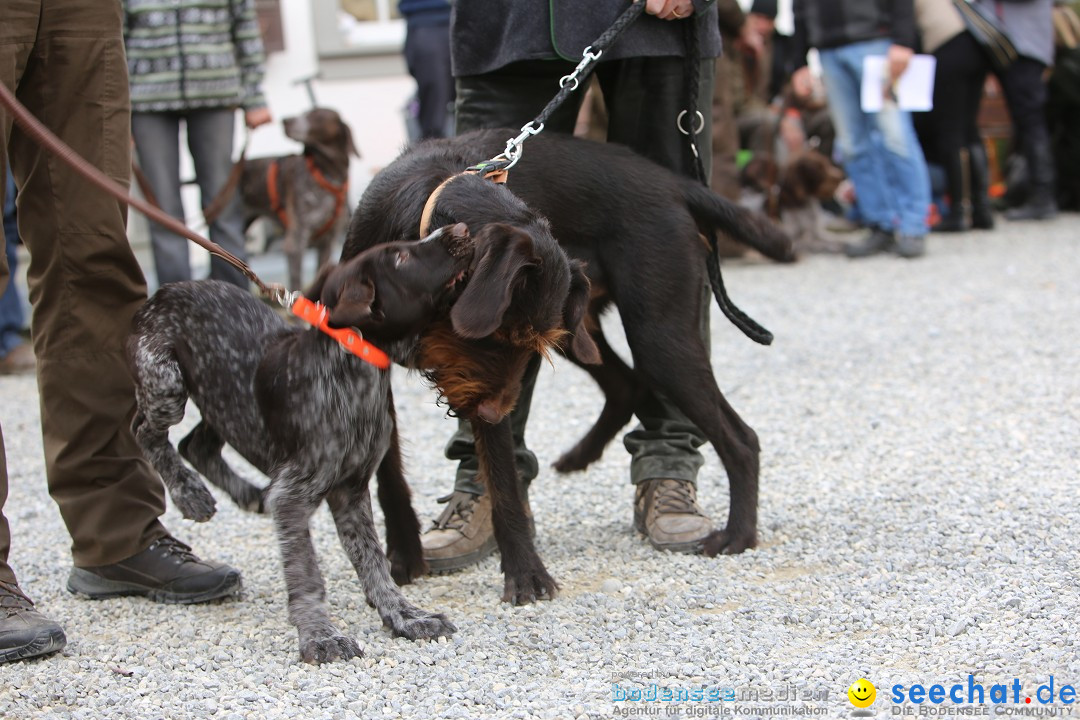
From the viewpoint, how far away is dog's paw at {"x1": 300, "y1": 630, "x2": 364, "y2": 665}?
9.68 ft

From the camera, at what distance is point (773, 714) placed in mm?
2537

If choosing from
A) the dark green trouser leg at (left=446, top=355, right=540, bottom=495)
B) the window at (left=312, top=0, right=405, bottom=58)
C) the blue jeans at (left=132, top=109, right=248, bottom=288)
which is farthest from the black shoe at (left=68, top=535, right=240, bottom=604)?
the window at (left=312, top=0, right=405, bottom=58)

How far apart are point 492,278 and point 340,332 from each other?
40cm

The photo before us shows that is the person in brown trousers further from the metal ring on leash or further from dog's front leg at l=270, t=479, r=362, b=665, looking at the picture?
the metal ring on leash

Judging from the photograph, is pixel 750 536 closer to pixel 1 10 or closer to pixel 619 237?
pixel 619 237

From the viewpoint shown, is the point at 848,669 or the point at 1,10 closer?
the point at 848,669

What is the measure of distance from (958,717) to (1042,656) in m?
0.41

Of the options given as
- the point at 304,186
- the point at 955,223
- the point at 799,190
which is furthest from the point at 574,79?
the point at 955,223

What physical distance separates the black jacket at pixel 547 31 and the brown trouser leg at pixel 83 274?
1.08 m

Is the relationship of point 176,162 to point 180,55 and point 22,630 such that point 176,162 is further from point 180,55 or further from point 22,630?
point 22,630

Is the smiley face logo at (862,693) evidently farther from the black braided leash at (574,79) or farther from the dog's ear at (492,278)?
the black braided leash at (574,79)

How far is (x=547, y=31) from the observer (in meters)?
3.69

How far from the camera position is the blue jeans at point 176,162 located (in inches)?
270

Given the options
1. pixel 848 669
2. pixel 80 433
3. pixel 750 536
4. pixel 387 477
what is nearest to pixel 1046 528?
pixel 750 536
